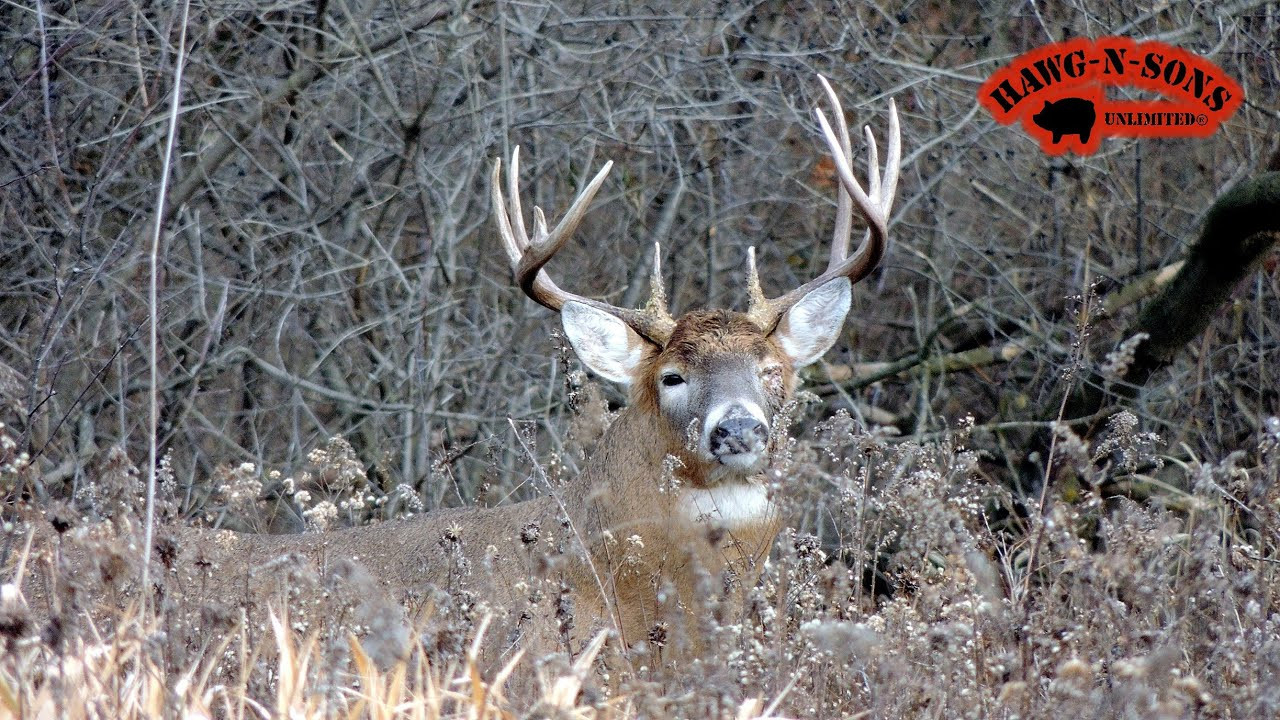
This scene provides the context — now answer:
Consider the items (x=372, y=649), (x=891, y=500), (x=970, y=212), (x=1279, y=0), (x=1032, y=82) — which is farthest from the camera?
(x=970, y=212)

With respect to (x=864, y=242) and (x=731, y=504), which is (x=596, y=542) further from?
(x=864, y=242)

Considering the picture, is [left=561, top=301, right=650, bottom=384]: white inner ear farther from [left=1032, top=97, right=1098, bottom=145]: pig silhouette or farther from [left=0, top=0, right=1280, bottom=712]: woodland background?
[left=1032, top=97, right=1098, bottom=145]: pig silhouette

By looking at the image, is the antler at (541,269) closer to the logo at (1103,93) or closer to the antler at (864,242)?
the antler at (864,242)

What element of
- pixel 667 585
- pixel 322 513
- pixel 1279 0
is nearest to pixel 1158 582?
pixel 667 585

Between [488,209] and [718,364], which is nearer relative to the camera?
[718,364]

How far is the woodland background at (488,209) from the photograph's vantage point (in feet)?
23.5

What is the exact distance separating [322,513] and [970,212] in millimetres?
5488

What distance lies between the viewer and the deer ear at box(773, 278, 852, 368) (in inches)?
207

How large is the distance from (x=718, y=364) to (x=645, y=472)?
→ 16.0 inches

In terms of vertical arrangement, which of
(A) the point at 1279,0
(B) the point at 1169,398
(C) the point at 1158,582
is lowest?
(B) the point at 1169,398

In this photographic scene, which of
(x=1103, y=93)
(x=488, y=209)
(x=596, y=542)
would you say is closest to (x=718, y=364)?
(x=596, y=542)

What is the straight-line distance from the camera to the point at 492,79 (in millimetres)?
7871

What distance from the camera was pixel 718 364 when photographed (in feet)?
16.2

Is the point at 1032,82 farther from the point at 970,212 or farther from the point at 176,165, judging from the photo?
the point at 176,165
